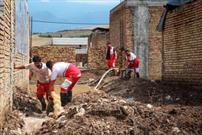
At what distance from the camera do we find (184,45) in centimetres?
1936

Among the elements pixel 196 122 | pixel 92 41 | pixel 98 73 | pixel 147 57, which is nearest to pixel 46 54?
pixel 98 73

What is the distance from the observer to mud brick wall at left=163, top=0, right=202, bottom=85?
1794cm

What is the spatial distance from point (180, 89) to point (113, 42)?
1686 cm

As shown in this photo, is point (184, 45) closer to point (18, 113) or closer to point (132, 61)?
point (132, 61)

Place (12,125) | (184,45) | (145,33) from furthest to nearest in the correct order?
(145,33)
(184,45)
(12,125)

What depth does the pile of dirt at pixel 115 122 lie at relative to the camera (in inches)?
395

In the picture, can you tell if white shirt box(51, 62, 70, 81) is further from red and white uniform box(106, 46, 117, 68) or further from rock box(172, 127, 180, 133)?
red and white uniform box(106, 46, 117, 68)

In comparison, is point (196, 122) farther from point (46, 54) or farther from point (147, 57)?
point (46, 54)

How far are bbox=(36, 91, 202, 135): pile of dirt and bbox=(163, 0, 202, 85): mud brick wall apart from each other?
6729mm

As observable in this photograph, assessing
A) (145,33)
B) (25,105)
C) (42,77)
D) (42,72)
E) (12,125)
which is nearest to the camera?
(12,125)

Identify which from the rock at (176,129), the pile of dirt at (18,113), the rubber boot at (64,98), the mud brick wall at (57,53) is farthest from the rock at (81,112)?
the mud brick wall at (57,53)

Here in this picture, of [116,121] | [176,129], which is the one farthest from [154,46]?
[116,121]

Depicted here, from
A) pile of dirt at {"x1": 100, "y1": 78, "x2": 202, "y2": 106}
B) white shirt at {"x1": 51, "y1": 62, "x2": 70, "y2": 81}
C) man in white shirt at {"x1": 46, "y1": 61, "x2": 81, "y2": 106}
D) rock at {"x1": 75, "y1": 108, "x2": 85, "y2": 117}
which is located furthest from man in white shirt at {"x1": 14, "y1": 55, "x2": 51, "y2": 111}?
pile of dirt at {"x1": 100, "y1": 78, "x2": 202, "y2": 106}

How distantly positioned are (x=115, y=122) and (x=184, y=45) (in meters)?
9.49
